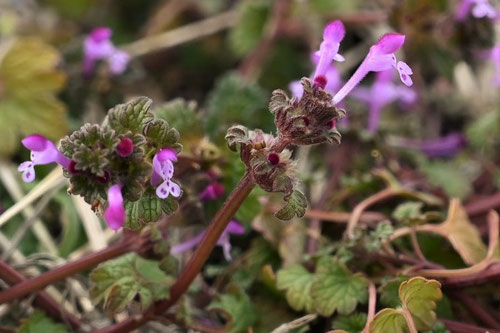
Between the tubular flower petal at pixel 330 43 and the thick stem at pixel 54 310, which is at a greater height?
the tubular flower petal at pixel 330 43

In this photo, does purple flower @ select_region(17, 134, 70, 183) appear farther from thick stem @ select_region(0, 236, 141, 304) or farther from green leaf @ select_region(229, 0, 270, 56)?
green leaf @ select_region(229, 0, 270, 56)

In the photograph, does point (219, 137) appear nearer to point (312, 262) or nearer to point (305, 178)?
point (305, 178)

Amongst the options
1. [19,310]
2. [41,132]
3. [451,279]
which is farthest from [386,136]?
[19,310]

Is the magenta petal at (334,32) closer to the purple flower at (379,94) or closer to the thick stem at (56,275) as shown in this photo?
the thick stem at (56,275)

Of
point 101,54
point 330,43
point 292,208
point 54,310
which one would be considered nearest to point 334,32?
point 330,43

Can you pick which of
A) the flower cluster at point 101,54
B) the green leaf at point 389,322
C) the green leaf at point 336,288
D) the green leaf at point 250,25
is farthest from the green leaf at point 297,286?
the green leaf at point 250,25

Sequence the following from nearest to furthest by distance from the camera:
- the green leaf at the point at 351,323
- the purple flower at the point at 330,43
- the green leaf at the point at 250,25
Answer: the purple flower at the point at 330,43 → the green leaf at the point at 351,323 → the green leaf at the point at 250,25
